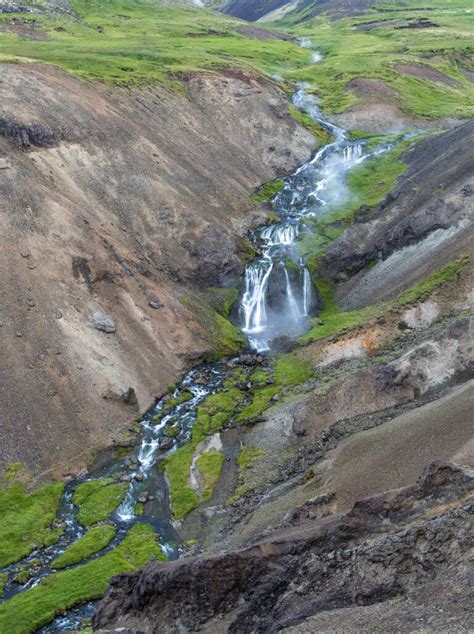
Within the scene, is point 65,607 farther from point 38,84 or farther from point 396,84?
point 396,84

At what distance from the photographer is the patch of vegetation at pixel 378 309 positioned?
188 ft

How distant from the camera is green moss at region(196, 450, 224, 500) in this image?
44719 mm

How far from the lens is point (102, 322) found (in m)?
57.4

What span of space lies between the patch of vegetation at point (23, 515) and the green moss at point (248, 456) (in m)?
12.6

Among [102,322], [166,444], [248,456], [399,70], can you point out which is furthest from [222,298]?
[399,70]

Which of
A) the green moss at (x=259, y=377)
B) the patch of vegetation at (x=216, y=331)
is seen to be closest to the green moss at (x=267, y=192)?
the patch of vegetation at (x=216, y=331)

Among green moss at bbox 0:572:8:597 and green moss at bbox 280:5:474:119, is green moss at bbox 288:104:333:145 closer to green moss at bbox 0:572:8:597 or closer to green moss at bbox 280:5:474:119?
green moss at bbox 280:5:474:119

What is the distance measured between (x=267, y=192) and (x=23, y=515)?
189 feet

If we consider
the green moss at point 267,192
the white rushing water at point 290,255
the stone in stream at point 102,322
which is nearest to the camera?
the stone in stream at point 102,322

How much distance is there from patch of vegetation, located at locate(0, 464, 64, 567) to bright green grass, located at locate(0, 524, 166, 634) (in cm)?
368

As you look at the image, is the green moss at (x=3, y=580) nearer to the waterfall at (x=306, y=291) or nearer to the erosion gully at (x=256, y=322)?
the erosion gully at (x=256, y=322)

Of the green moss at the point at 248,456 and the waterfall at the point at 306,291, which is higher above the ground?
the waterfall at the point at 306,291

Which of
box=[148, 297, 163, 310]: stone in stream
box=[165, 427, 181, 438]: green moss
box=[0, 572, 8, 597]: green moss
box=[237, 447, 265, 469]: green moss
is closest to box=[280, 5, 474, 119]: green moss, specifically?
box=[148, 297, 163, 310]: stone in stream

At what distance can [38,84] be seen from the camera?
256ft
